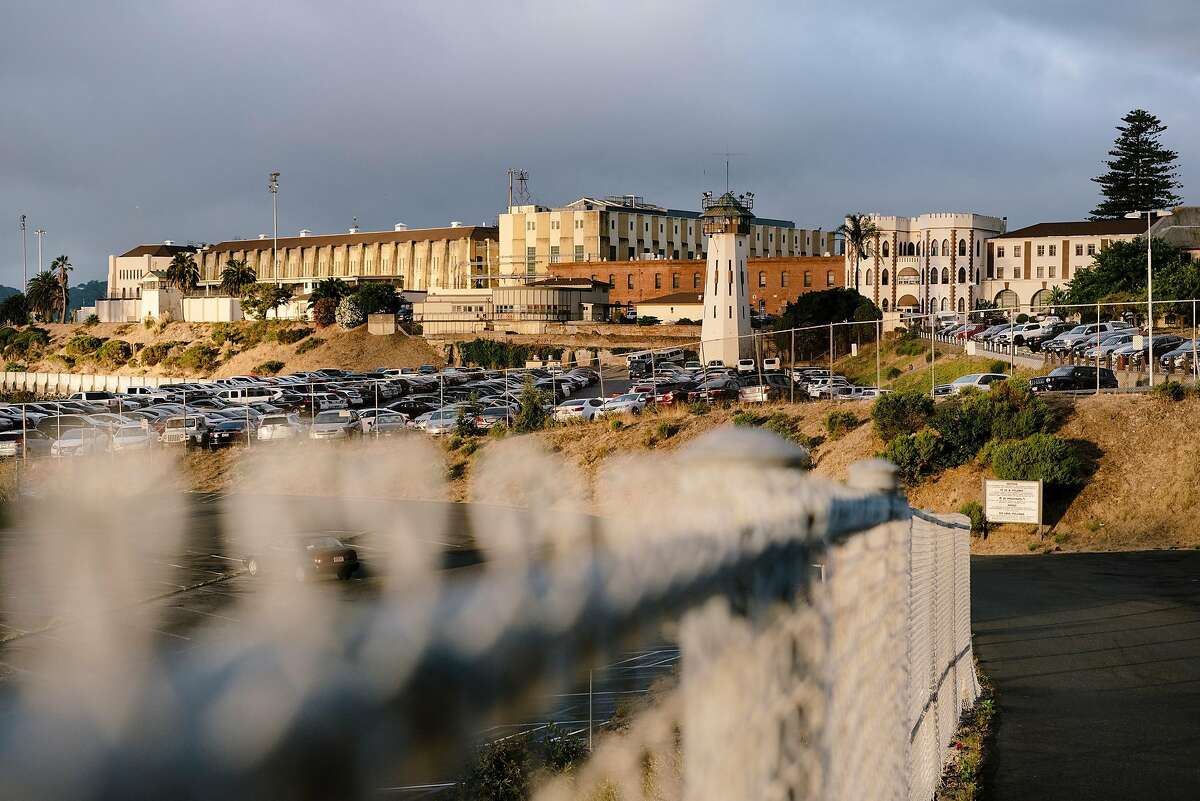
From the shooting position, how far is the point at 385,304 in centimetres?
11581

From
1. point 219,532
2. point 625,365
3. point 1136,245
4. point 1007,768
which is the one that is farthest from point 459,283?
point 1007,768

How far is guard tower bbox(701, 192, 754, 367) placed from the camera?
86.2 metres

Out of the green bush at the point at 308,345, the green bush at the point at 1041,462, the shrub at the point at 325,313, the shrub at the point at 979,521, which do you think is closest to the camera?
the shrub at the point at 979,521

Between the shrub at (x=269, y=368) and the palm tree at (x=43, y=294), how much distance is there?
234ft

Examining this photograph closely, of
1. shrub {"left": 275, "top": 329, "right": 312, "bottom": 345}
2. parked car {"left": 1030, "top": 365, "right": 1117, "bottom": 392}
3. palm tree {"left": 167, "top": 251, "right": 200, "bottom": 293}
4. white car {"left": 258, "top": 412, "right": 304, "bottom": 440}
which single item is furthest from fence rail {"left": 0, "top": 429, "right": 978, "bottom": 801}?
palm tree {"left": 167, "top": 251, "right": 200, "bottom": 293}

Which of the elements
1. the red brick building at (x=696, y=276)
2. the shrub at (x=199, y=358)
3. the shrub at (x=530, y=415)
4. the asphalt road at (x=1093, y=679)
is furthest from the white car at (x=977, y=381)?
the shrub at (x=199, y=358)

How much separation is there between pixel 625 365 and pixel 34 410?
3987cm

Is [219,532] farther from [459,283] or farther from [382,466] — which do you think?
[459,283]

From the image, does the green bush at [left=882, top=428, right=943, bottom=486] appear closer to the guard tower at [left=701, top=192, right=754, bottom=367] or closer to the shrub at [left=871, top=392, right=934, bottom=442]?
the shrub at [left=871, top=392, right=934, bottom=442]

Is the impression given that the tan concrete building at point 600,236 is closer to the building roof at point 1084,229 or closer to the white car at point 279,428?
the building roof at point 1084,229

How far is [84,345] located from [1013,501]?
401 feet

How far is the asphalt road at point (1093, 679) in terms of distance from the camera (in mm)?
12703

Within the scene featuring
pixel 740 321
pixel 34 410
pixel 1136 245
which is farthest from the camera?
pixel 1136 245

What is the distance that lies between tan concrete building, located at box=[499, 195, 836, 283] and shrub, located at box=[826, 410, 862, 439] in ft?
317
